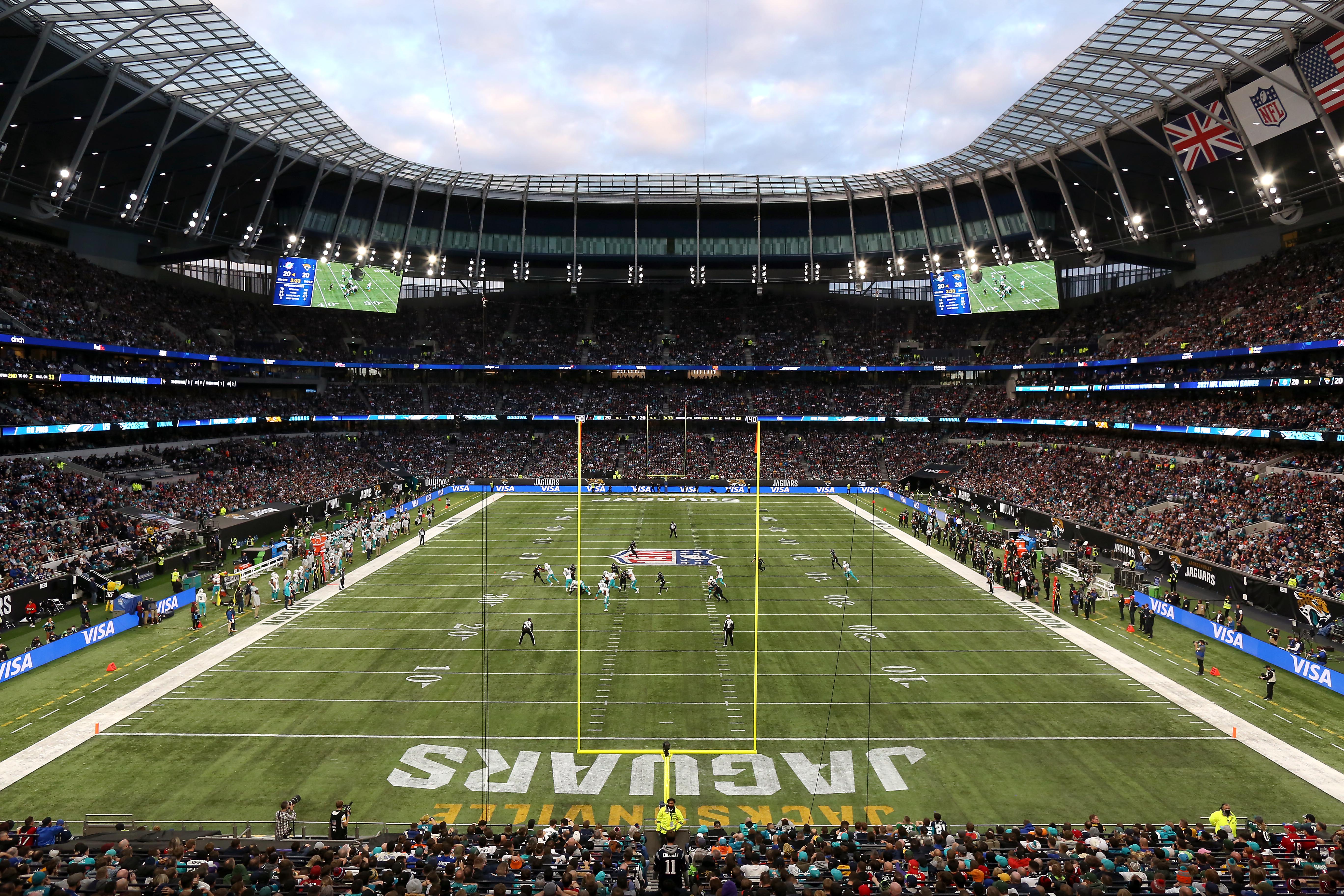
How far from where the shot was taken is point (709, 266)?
75.2 metres

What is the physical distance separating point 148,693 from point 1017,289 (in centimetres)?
6072

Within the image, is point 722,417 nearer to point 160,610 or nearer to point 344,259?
point 344,259

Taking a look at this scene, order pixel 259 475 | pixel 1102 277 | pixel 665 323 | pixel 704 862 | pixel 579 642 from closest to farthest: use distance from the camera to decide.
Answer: pixel 704 862
pixel 579 642
pixel 259 475
pixel 1102 277
pixel 665 323

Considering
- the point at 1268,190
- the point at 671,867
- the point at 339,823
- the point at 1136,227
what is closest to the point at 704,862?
the point at 671,867

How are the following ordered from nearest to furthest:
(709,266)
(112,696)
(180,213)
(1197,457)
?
(112,696) → (1197,457) → (180,213) → (709,266)

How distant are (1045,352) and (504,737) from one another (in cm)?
5903

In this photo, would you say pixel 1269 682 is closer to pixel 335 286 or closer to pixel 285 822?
pixel 285 822

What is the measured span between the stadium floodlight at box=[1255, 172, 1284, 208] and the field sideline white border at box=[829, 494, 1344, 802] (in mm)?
27437

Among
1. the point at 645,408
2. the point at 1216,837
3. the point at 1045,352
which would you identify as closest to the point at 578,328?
the point at 645,408

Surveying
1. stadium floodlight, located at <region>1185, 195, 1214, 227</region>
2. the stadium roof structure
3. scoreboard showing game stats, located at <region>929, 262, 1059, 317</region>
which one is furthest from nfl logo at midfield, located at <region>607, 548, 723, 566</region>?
scoreboard showing game stats, located at <region>929, 262, 1059, 317</region>

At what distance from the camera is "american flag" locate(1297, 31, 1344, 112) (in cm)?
3109

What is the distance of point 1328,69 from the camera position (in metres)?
32.1

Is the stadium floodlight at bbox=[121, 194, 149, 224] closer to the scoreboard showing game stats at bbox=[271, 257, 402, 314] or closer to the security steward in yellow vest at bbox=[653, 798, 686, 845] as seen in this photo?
the scoreboard showing game stats at bbox=[271, 257, 402, 314]

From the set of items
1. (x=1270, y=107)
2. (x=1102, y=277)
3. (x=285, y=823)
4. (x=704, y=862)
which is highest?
(x=1270, y=107)
